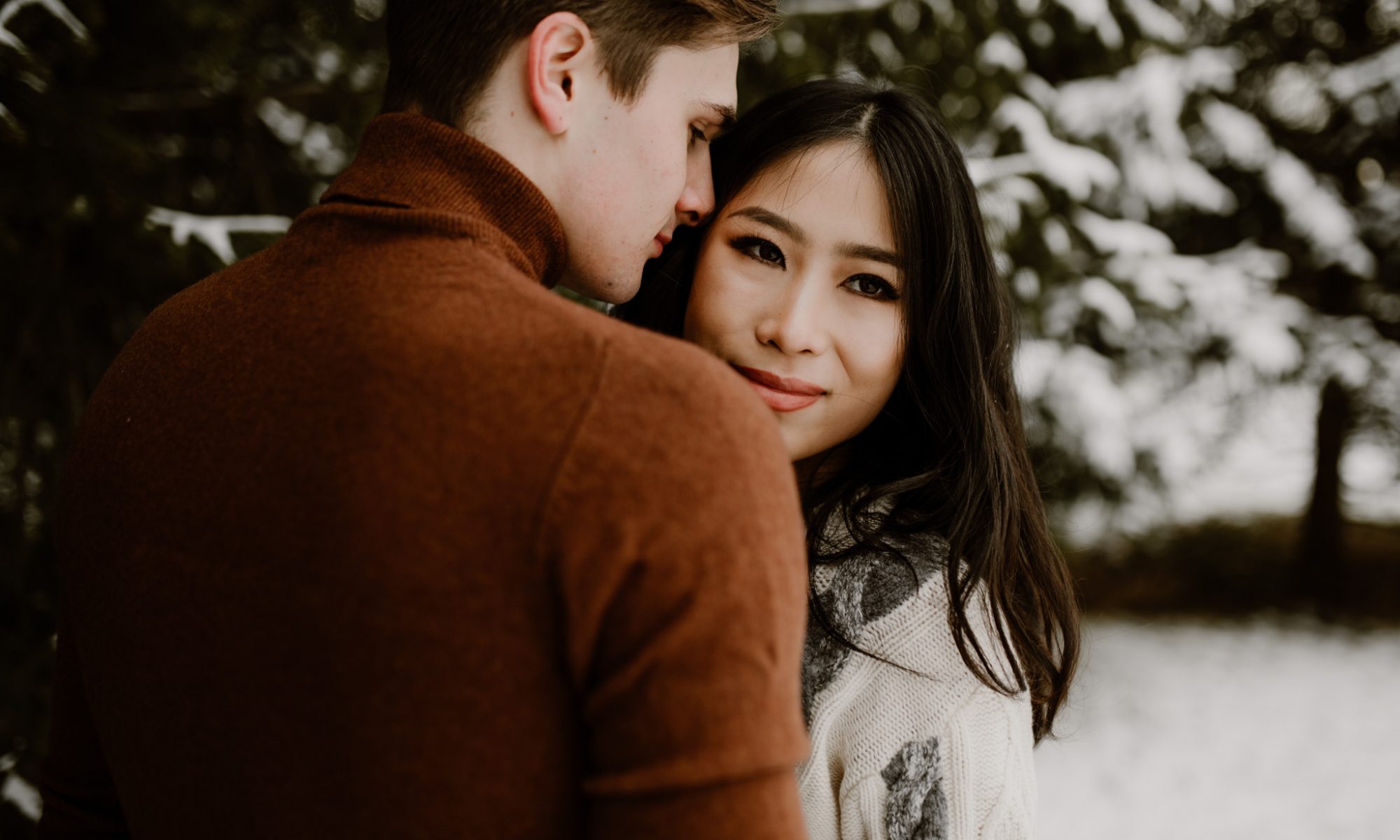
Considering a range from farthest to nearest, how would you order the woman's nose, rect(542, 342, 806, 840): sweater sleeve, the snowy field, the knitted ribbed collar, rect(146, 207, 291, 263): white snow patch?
the snowy field < rect(146, 207, 291, 263): white snow patch < the woman's nose < the knitted ribbed collar < rect(542, 342, 806, 840): sweater sleeve

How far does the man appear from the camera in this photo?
819 mm

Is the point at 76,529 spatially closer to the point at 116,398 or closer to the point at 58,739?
the point at 116,398

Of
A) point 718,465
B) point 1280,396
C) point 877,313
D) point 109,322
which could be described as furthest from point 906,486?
point 1280,396

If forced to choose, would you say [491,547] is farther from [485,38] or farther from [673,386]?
[485,38]

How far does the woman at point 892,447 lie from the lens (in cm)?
151

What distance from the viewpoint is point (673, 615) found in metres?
0.81

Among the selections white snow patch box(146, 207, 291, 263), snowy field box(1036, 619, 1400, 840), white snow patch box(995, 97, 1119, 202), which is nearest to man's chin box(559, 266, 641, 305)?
white snow patch box(146, 207, 291, 263)

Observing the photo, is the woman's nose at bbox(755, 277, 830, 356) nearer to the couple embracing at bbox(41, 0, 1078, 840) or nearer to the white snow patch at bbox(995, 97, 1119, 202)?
the couple embracing at bbox(41, 0, 1078, 840)

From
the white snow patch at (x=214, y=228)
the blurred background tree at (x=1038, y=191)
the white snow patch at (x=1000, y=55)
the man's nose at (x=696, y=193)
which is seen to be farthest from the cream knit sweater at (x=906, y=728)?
the white snow patch at (x=1000, y=55)

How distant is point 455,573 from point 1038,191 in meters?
3.09

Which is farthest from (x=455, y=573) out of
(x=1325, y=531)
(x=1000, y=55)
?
(x=1325, y=531)

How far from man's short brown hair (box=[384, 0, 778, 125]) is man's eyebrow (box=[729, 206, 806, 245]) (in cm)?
44

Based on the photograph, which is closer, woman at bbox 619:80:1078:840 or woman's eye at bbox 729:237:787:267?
woman at bbox 619:80:1078:840

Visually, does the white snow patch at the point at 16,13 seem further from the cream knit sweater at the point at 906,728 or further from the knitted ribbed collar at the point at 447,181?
the cream knit sweater at the point at 906,728
